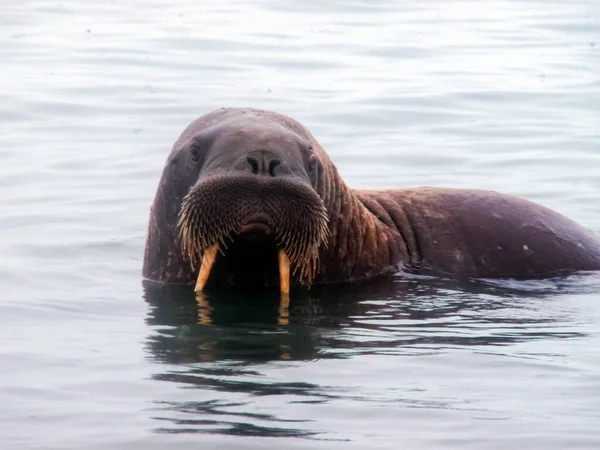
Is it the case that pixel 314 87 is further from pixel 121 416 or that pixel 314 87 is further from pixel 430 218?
pixel 121 416

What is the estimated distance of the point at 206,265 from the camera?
9508mm

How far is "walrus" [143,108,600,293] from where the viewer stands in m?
9.02

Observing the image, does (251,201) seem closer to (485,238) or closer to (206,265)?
(206,265)

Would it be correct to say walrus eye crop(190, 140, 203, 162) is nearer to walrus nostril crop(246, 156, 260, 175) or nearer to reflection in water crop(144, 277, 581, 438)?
walrus nostril crop(246, 156, 260, 175)

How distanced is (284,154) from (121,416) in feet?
9.13

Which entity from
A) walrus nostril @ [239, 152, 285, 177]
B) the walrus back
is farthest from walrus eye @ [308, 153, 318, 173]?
the walrus back

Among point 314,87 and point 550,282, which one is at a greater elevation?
point 314,87

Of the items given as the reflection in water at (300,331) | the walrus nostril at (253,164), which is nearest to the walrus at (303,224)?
the walrus nostril at (253,164)

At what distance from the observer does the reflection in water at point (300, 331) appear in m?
7.03

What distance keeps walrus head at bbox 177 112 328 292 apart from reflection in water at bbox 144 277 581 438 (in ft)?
1.04

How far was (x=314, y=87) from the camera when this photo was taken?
20.0m

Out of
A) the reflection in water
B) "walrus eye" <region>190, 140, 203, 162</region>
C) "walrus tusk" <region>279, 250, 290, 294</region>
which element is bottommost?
the reflection in water

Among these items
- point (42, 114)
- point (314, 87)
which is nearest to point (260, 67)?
point (314, 87)

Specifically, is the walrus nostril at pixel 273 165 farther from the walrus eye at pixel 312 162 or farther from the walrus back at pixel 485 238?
the walrus back at pixel 485 238
